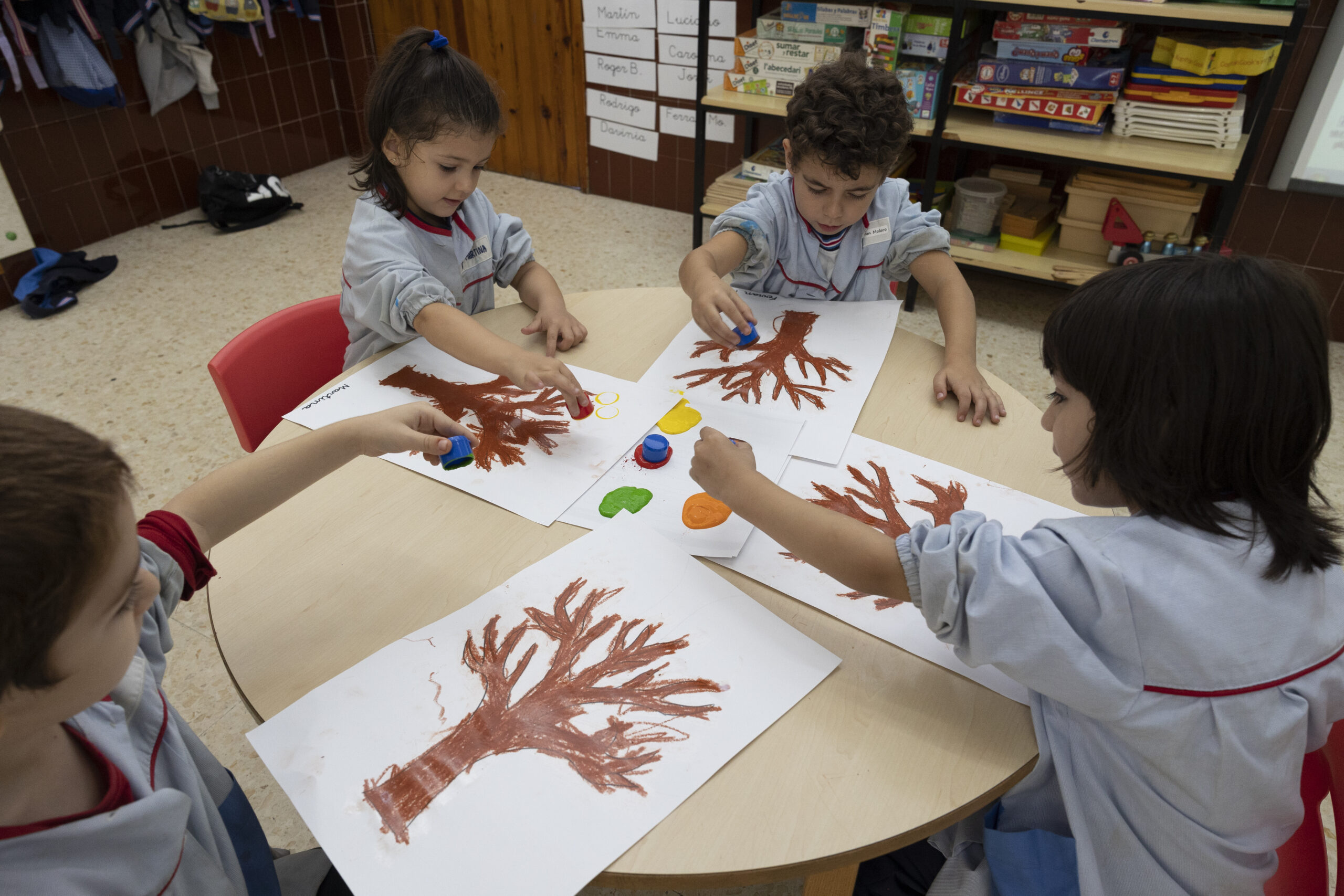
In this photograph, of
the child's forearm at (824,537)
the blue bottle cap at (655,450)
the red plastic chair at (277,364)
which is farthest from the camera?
the red plastic chair at (277,364)

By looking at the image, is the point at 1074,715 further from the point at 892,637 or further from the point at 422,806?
the point at 422,806

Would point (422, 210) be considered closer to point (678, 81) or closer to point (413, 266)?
point (413, 266)

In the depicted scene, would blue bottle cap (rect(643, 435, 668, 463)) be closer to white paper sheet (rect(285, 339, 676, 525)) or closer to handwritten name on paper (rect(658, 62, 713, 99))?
white paper sheet (rect(285, 339, 676, 525))

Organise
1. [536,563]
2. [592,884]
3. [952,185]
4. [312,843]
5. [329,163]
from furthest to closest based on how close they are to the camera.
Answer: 1. [329,163]
2. [952,185]
3. [312,843]
4. [536,563]
5. [592,884]

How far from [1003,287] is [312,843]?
8.84 feet

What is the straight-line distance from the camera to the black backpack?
10.6ft

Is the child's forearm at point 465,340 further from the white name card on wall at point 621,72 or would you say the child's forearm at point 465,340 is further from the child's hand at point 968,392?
the white name card on wall at point 621,72

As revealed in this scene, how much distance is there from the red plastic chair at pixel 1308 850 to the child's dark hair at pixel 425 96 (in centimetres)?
134

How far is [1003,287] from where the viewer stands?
2898 mm

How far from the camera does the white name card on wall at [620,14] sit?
3023 mm

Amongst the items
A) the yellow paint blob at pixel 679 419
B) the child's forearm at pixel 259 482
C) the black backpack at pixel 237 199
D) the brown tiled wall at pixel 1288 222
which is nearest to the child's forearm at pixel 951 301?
the yellow paint blob at pixel 679 419

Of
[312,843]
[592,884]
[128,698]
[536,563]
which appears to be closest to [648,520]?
[536,563]

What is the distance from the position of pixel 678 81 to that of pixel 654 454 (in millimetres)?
2553

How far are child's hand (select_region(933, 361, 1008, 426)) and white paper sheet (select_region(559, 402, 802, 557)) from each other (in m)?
0.23
